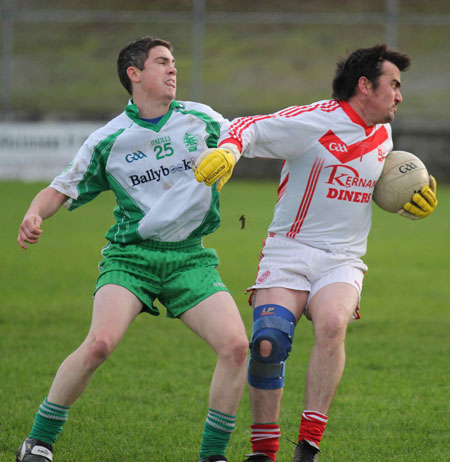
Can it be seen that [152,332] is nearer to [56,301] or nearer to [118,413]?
[56,301]

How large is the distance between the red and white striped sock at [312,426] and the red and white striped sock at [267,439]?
170 millimetres

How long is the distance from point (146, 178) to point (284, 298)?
994mm

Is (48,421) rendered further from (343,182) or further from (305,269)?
(343,182)

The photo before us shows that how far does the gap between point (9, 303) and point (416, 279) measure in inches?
193

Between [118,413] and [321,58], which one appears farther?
[321,58]

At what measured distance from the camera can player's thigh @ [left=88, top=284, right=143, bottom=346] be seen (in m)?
4.47

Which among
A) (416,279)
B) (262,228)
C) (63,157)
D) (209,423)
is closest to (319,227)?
(209,423)

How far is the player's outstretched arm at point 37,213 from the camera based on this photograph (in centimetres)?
451

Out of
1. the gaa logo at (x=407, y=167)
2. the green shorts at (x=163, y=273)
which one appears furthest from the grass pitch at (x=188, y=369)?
the gaa logo at (x=407, y=167)

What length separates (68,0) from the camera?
27.6 metres

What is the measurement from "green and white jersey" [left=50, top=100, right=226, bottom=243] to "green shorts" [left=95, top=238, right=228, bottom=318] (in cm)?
6

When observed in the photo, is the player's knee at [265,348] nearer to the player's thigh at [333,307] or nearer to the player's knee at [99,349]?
the player's thigh at [333,307]

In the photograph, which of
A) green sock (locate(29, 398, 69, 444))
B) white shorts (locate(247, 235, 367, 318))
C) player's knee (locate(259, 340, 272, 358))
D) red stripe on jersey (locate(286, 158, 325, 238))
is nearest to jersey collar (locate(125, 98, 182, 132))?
red stripe on jersey (locate(286, 158, 325, 238))

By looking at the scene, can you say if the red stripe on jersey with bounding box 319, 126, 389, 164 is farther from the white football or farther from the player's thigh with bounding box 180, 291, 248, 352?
the player's thigh with bounding box 180, 291, 248, 352
